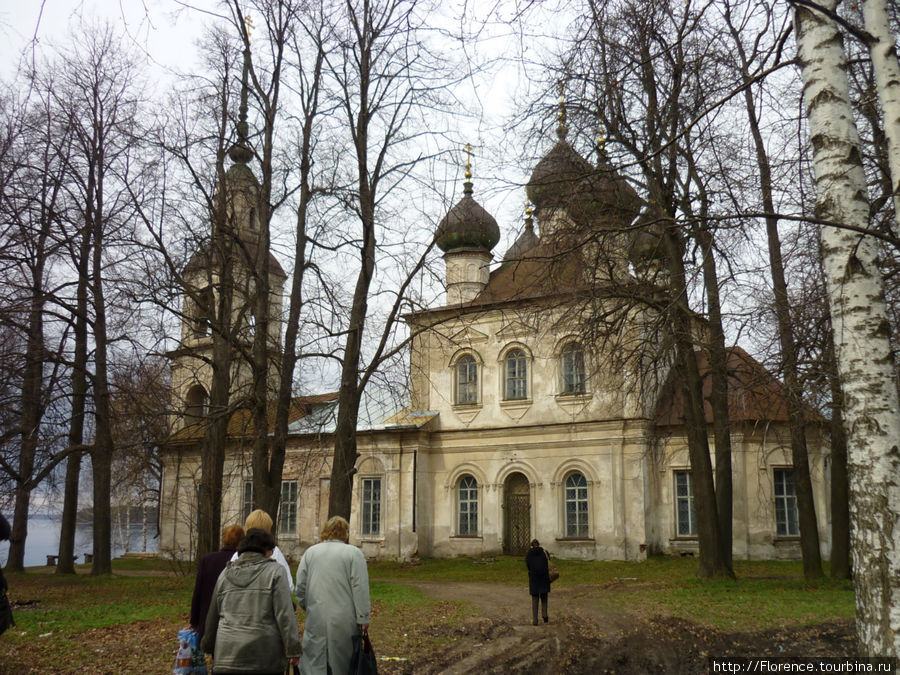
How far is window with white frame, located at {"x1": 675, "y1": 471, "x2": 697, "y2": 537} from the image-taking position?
2419cm

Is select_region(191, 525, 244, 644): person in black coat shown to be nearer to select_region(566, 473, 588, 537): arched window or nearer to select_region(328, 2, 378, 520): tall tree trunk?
select_region(328, 2, 378, 520): tall tree trunk

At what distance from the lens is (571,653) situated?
9523 millimetres

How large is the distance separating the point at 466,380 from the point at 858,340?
2330cm

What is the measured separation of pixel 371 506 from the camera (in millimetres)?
28219

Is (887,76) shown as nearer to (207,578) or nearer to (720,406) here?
(207,578)

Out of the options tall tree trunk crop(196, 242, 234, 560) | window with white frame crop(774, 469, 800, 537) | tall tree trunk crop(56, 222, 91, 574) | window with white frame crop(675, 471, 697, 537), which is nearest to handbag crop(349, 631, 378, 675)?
tall tree trunk crop(196, 242, 234, 560)

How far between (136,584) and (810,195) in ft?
53.3

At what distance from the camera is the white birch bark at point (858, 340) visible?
483cm

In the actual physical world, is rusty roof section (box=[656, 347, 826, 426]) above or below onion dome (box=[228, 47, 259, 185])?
below

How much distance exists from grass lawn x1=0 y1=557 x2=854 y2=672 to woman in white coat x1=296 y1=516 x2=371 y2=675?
309 centimetres

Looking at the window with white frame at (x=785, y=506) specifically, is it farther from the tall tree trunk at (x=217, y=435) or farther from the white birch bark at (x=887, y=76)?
the white birch bark at (x=887, y=76)

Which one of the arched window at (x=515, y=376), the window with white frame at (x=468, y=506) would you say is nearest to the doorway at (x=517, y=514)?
the window with white frame at (x=468, y=506)

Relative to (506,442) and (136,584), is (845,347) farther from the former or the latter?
(506,442)

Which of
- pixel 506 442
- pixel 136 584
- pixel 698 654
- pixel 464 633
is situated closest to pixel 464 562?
pixel 506 442
